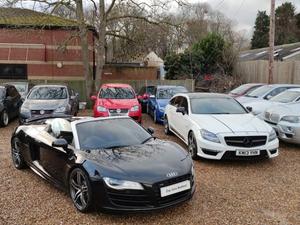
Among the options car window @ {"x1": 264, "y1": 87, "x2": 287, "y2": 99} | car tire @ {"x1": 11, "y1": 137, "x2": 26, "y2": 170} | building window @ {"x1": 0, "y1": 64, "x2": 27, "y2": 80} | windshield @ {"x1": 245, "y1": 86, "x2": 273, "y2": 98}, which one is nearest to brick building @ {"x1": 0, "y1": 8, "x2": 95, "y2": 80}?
building window @ {"x1": 0, "y1": 64, "x2": 27, "y2": 80}

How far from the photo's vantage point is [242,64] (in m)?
24.8

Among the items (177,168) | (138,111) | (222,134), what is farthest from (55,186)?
(138,111)

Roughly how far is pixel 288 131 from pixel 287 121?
30 centimetres

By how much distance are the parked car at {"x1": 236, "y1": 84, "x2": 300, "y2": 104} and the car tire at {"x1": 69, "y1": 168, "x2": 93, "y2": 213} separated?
364 inches

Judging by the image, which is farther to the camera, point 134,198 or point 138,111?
point 138,111

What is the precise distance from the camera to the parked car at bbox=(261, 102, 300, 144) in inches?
341

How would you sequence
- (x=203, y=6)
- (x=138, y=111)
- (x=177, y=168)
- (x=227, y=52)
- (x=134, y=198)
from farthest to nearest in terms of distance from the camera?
(x=203, y=6) < (x=227, y=52) < (x=138, y=111) < (x=177, y=168) < (x=134, y=198)

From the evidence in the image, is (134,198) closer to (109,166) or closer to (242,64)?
(109,166)

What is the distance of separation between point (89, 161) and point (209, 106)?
4671 millimetres

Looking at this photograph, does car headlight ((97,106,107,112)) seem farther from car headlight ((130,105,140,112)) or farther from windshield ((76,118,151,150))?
windshield ((76,118,151,150))

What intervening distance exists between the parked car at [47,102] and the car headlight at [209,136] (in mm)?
5774

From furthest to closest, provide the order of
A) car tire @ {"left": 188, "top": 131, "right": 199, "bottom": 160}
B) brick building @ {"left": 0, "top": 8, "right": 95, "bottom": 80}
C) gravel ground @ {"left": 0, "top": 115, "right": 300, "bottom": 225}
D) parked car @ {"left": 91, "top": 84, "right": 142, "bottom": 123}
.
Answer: brick building @ {"left": 0, "top": 8, "right": 95, "bottom": 80} → parked car @ {"left": 91, "top": 84, "right": 142, "bottom": 123} → car tire @ {"left": 188, "top": 131, "right": 199, "bottom": 160} → gravel ground @ {"left": 0, "top": 115, "right": 300, "bottom": 225}

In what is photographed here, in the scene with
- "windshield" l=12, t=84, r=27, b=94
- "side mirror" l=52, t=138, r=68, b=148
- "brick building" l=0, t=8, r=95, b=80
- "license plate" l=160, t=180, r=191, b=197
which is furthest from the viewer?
"brick building" l=0, t=8, r=95, b=80

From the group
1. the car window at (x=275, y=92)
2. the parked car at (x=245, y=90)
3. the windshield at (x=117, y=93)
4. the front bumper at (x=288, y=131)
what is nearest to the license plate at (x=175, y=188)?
the front bumper at (x=288, y=131)
